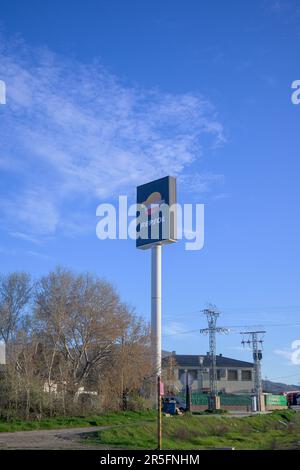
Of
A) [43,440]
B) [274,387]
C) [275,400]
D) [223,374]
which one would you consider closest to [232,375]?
[223,374]

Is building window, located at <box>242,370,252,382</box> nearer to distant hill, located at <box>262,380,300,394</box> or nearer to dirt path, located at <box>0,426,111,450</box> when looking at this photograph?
distant hill, located at <box>262,380,300,394</box>

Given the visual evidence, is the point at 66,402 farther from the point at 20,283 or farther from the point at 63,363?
the point at 20,283

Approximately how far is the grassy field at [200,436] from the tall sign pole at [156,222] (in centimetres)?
2005

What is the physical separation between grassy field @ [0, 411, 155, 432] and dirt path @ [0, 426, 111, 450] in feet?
4.95

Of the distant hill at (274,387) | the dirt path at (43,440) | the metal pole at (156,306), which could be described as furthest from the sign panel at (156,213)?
the distant hill at (274,387)

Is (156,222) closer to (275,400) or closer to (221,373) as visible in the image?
(275,400)

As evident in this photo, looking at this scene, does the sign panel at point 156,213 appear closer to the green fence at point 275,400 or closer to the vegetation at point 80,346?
the vegetation at point 80,346

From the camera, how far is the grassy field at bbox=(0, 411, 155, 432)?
1325 inches

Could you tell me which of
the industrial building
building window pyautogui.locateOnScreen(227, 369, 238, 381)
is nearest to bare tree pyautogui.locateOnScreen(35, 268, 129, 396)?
the industrial building

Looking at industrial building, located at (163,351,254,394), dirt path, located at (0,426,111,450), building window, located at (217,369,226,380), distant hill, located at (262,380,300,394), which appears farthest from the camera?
distant hill, located at (262,380,300,394)

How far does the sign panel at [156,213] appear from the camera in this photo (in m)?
66.1

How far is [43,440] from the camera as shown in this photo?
27.8m
